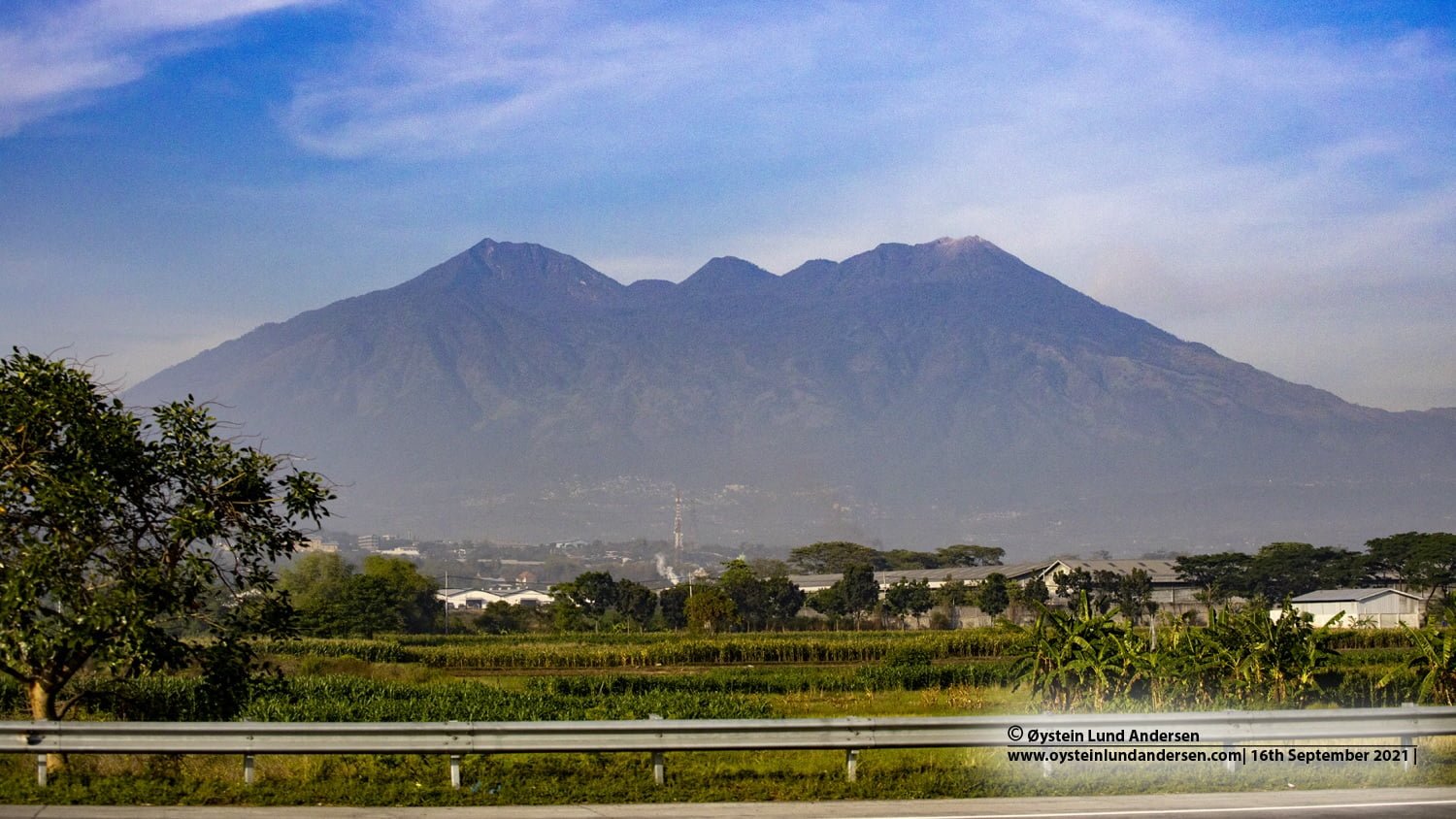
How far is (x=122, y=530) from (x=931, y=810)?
10028 mm

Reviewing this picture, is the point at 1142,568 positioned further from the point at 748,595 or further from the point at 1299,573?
the point at 748,595

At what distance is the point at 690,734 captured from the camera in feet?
50.6

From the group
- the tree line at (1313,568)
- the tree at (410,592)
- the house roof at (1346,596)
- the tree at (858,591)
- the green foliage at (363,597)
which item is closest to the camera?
the green foliage at (363,597)

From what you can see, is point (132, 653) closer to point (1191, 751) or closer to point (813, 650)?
point (1191, 751)

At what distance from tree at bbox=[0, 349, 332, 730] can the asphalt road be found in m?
2.44

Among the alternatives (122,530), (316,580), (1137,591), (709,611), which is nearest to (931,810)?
(122,530)

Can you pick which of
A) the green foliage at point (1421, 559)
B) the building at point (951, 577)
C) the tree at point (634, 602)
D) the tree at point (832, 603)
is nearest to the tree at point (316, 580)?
the tree at point (634, 602)

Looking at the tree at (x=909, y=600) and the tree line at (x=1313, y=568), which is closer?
the tree at (x=909, y=600)

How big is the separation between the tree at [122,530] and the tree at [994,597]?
378ft

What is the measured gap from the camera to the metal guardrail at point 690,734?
14.9 meters

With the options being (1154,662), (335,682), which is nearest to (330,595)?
(335,682)

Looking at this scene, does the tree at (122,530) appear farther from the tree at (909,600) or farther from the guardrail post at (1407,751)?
the tree at (909,600)

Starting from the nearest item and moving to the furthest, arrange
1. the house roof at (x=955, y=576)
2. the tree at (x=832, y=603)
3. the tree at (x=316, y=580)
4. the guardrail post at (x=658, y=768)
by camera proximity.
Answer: the guardrail post at (x=658, y=768), the tree at (x=316, y=580), the tree at (x=832, y=603), the house roof at (x=955, y=576)

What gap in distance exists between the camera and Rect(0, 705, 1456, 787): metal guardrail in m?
14.9
